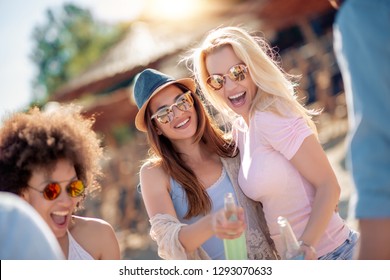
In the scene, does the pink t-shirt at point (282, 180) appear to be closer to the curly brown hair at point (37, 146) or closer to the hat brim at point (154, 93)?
the hat brim at point (154, 93)

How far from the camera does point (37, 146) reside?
192cm

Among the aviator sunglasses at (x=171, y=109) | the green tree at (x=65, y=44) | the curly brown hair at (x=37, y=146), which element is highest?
the green tree at (x=65, y=44)

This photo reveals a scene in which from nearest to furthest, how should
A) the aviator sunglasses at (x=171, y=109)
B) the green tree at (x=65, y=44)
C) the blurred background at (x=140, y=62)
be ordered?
the aviator sunglasses at (x=171, y=109), the blurred background at (x=140, y=62), the green tree at (x=65, y=44)

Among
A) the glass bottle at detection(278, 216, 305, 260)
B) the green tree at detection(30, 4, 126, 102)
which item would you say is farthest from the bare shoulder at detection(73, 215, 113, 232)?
the green tree at detection(30, 4, 126, 102)

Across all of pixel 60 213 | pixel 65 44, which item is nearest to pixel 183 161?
pixel 60 213

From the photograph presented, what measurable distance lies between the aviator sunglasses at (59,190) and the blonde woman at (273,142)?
1.86ft

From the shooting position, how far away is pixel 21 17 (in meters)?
3.40

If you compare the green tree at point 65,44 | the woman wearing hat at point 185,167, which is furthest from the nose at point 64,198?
the green tree at point 65,44

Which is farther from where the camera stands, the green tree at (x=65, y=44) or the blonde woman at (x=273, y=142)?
the green tree at (x=65, y=44)

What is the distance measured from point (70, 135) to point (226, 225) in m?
0.66

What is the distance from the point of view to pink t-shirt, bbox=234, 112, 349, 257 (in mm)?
2104

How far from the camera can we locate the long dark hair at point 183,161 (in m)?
2.27

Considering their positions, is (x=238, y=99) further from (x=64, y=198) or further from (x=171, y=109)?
(x=64, y=198)

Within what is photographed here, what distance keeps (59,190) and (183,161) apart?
57 cm
